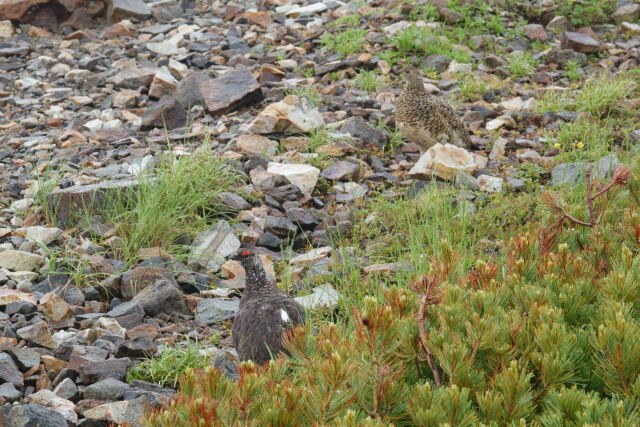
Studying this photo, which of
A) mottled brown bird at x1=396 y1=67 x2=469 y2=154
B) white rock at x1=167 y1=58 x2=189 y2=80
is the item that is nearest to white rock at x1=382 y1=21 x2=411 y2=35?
white rock at x1=167 y1=58 x2=189 y2=80

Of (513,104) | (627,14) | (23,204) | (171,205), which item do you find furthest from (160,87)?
(627,14)

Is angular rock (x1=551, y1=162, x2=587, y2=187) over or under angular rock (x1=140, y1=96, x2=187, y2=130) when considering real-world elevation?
over

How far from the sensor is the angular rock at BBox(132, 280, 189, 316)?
515cm

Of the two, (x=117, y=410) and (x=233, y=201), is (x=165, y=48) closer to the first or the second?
(x=233, y=201)

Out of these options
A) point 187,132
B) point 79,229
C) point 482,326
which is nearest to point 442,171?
point 187,132

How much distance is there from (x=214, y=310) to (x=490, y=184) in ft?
9.27

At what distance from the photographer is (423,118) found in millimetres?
7391

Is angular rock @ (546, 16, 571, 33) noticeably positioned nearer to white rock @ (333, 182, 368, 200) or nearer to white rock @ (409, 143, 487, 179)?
white rock @ (409, 143, 487, 179)

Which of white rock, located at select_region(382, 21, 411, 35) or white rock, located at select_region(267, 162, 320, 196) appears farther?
white rock, located at select_region(382, 21, 411, 35)

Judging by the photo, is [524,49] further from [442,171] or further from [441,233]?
[441,233]

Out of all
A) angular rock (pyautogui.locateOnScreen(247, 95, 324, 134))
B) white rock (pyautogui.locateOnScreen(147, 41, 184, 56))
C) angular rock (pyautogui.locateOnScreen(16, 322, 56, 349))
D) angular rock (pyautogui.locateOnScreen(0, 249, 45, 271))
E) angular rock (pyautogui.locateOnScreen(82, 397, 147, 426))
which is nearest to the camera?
angular rock (pyautogui.locateOnScreen(82, 397, 147, 426))

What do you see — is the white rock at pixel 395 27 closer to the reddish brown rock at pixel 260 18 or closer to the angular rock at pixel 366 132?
the reddish brown rock at pixel 260 18

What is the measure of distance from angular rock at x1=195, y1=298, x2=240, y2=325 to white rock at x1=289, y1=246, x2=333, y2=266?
2.12ft

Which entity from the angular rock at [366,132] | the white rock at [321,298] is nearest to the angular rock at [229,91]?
the angular rock at [366,132]
